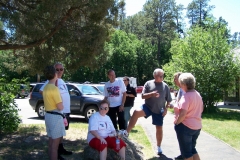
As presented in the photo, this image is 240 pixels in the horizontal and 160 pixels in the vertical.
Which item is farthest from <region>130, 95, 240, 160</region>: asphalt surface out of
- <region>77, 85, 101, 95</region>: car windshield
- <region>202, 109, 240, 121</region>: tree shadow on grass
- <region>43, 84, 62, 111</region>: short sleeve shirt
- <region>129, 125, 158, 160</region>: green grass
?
<region>202, 109, 240, 121</region>: tree shadow on grass

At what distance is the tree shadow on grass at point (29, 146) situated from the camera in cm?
588

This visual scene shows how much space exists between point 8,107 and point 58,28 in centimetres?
294

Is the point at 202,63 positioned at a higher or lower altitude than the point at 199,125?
higher

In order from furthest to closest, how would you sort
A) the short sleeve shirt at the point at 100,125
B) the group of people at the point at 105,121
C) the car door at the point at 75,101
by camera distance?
the car door at the point at 75,101 < the short sleeve shirt at the point at 100,125 < the group of people at the point at 105,121

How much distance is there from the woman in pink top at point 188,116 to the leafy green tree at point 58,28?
275 cm

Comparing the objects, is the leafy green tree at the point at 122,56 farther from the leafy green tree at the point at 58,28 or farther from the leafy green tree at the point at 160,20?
the leafy green tree at the point at 58,28

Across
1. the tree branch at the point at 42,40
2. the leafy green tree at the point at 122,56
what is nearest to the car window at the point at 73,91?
the tree branch at the point at 42,40

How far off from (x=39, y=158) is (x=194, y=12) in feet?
197

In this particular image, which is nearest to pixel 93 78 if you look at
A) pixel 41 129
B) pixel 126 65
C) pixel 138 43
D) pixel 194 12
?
pixel 126 65

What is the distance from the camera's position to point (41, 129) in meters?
9.06

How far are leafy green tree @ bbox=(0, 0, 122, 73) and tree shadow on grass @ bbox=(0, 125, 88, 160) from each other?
1.81m

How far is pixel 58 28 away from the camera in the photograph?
6.87m

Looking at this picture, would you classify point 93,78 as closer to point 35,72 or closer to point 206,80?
point 206,80

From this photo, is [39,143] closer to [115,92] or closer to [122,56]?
[115,92]
